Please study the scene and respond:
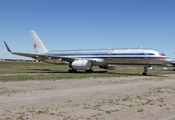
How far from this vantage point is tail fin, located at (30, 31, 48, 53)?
1621 inches

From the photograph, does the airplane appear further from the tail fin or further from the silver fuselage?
the tail fin

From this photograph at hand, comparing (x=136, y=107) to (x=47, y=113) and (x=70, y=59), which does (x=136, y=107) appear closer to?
(x=47, y=113)

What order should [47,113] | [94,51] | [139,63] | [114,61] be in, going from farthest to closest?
[94,51] < [114,61] < [139,63] < [47,113]

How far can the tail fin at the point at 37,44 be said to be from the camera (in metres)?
41.2

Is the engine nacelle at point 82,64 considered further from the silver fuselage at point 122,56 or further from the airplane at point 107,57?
the silver fuselage at point 122,56

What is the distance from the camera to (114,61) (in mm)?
31328

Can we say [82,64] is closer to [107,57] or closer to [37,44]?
[107,57]

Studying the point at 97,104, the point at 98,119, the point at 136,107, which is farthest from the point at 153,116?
the point at 97,104

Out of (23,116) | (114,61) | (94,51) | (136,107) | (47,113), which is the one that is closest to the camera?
(23,116)

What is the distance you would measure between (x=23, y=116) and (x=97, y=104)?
3389 mm

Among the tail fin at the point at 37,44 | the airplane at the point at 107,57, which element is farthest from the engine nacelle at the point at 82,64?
the tail fin at the point at 37,44

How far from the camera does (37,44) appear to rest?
136 feet

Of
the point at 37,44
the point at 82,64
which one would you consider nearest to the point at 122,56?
the point at 82,64

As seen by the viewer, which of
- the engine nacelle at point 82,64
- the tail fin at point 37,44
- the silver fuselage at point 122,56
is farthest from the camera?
the tail fin at point 37,44
